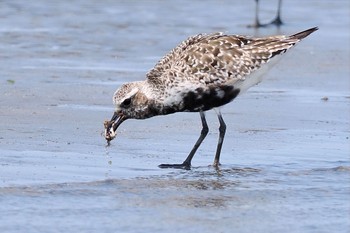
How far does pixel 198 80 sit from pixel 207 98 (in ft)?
0.67

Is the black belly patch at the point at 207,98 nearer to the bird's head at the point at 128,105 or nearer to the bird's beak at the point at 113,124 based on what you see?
the bird's head at the point at 128,105

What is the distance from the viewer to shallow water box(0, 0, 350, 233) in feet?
27.8

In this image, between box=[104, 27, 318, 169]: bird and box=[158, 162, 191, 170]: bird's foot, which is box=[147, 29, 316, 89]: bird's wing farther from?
box=[158, 162, 191, 170]: bird's foot

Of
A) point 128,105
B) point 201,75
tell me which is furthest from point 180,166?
point 201,75

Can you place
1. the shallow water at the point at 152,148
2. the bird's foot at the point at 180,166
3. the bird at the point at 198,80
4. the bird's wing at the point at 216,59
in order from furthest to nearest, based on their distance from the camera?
the bird's wing at the point at 216,59, the bird at the point at 198,80, the bird's foot at the point at 180,166, the shallow water at the point at 152,148

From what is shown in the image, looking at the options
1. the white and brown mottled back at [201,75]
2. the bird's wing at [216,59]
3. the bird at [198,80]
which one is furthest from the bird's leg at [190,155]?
the bird's wing at [216,59]

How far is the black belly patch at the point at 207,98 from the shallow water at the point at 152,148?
543 mm

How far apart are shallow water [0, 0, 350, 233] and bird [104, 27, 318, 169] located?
440 millimetres

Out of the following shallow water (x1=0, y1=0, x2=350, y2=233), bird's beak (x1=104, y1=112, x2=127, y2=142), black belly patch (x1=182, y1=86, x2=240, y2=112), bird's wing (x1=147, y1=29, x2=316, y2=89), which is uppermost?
bird's wing (x1=147, y1=29, x2=316, y2=89)

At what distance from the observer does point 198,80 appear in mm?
10531

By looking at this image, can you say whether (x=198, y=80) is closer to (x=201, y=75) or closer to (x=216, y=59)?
(x=201, y=75)

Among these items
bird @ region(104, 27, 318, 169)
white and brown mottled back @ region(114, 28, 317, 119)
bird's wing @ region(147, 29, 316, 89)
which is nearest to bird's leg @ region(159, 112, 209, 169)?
bird @ region(104, 27, 318, 169)

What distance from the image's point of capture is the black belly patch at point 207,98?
1048 cm

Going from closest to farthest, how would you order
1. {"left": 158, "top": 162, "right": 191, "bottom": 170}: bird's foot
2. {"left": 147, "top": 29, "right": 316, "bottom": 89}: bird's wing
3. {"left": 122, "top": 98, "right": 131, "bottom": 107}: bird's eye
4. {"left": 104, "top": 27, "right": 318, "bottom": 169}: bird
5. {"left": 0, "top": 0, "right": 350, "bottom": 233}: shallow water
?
{"left": 0, "top": 0, "right": 350, "bottom": 233}: shallow water < {"left": 158, "top": 162, "right": 191, "bottom": 170}: bird's foot < {"left": 122, "top": 98, "right": 131, "bottom": 107}: bird's eye < {"left": 104, "top": 27, "right": 318, "bottom": 169}: bird < {"left": 147, "top": 29, "right": 316, "bottom": 89}: bird's wing
